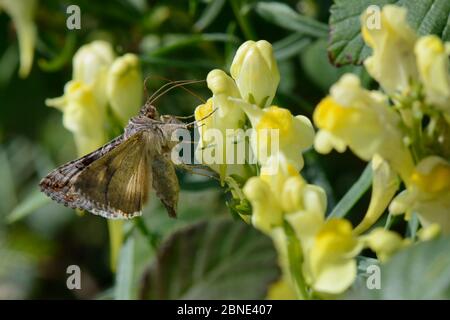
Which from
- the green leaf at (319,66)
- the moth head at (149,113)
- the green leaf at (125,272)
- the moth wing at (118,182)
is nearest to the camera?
the moth wing at (118,182)

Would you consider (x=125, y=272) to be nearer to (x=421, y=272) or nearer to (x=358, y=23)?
(x=358, y=23)

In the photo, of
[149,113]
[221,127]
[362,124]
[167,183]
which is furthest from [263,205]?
[149,113]

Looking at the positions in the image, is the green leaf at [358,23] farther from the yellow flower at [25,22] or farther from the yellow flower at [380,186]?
the yellow flower at [25,22]

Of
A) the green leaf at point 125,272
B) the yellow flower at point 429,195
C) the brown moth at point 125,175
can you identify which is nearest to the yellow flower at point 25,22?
the green leaf at point 125,272

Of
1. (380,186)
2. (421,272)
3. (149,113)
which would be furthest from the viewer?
(149,113)

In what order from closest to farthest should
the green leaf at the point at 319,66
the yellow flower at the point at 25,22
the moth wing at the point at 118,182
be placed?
1. the moth wing at the point at 118,182
2. the green leaf at the point at 319,66
3. the yellow flower at the point at 25,22

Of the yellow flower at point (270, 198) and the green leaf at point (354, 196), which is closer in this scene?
the yellow flower at point (270, 198)
